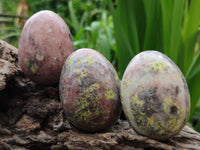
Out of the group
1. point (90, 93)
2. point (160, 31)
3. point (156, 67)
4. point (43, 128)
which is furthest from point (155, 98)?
point (160, 31)

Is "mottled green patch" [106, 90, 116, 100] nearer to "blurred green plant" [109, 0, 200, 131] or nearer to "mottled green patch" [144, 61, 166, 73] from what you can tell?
"mottled green patch" [144, 61, 166, 73]

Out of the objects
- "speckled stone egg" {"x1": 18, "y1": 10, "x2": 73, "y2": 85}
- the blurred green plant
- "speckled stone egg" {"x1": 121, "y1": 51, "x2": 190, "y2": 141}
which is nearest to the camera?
"speckled stone egg" {"x1": 121, "y1": 51, "x2": 190, "y2": 141}

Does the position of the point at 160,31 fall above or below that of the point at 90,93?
above

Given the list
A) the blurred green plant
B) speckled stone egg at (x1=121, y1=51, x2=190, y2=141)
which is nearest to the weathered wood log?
speckled stone egg at (x1=121, y1=51, x2=190, y2=141)

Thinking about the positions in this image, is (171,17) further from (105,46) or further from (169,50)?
(105,46)

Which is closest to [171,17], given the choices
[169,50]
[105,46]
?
[169,50]

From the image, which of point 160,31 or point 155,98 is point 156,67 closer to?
point 155,98

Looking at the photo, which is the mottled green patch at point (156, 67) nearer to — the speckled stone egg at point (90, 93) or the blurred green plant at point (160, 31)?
the speckled stone egg at point (90, 93)
